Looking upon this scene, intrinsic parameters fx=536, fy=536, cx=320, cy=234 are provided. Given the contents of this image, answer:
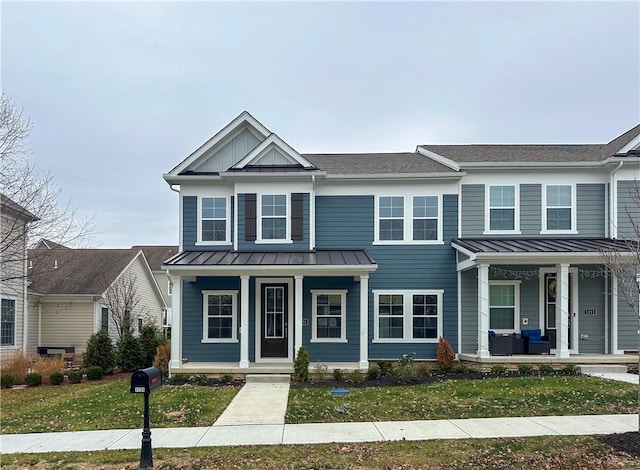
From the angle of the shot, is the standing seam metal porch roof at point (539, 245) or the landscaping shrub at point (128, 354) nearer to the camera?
the standing seam metal porch roof at point (539, 245)

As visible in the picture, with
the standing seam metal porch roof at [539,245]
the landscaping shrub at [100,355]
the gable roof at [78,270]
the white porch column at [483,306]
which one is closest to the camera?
the standing seam metal porch roof at [539,245]

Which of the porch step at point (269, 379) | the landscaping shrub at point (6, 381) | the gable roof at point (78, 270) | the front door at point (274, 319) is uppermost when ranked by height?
the gable roof at point (78, 270)

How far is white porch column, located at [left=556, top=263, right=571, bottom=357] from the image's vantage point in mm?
Result: 14695

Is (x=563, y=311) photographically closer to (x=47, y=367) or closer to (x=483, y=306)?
(x=483, y=306)

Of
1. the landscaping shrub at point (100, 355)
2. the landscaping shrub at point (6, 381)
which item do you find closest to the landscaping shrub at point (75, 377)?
the landscaping shrub at point (100, 355)

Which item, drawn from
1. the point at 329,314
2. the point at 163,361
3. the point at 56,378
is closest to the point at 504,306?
the point at 329,314

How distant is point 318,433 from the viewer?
8.68 meters

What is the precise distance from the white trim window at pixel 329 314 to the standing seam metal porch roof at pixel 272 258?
124cm

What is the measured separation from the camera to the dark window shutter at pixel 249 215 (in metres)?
16.1

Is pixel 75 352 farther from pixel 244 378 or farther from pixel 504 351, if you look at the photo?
pixel 504 351

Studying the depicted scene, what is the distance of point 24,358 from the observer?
16.7 metres

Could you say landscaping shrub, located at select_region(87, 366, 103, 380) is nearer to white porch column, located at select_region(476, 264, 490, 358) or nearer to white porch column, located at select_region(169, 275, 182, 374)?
white porch column, located at select_region(169, 275, 182, 374)

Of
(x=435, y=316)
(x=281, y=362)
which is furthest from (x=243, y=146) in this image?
(x=435, y=316)

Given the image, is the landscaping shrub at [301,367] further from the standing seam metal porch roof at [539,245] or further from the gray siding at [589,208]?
the gray siding at [589,208]
